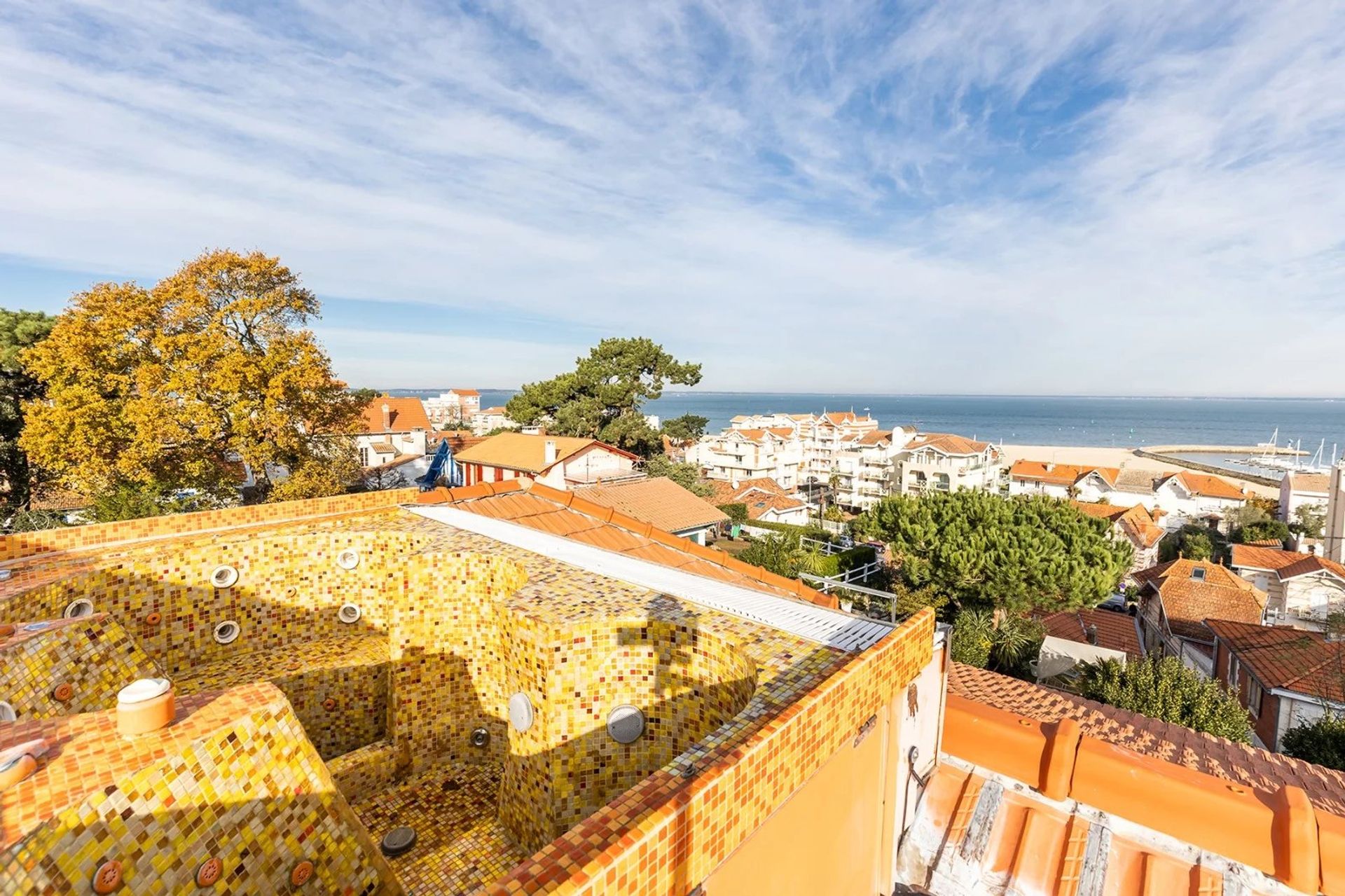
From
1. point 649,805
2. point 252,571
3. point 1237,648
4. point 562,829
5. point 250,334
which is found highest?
point 250,334

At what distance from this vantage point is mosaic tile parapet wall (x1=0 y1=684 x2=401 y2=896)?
2.63 metres

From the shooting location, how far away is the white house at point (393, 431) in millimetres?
43812

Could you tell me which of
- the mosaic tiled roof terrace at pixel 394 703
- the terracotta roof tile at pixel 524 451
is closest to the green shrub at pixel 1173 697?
the mosaic tiled roof terrace at pixel 394 703

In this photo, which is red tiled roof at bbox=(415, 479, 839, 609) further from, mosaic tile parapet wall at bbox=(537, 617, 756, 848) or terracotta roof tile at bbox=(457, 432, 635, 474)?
terracotta roof tile at bbox=(457, 432, 635, 474)

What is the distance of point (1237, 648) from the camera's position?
53.1 ft

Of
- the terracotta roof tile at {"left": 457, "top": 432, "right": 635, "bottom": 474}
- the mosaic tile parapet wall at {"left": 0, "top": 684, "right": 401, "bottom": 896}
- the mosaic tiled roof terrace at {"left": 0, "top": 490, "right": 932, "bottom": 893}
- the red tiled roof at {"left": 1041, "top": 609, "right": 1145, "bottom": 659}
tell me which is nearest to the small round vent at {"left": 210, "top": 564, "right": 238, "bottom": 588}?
the mosaic tiled roof terrace at {"left": 0, "top": 490, "right": 932, "bottom": 893}

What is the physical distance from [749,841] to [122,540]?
802cm

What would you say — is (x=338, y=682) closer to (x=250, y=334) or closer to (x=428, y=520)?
(x=428, y=520)

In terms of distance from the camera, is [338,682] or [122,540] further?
[122,540]

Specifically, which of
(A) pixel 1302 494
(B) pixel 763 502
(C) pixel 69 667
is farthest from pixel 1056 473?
(C) pixel 69 667

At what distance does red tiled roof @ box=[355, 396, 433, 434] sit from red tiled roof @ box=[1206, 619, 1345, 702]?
49.5m

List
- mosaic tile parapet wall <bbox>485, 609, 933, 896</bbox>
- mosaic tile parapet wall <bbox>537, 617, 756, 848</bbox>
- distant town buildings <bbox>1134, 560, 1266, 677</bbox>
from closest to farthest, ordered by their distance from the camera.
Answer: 1. mosaic tile parapet wall <bbox>485, 609, 933, 896</bbox>
2. mosaic tile parapet wall <bbox>537, 617, 756, 848</bbox>
3. distant town buildings <bbox>1134, 560, 1266, 677</bbox>

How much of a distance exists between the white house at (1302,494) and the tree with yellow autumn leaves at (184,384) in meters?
65.2

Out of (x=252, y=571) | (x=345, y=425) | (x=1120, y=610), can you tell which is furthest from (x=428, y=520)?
(x=1120, y=610)
